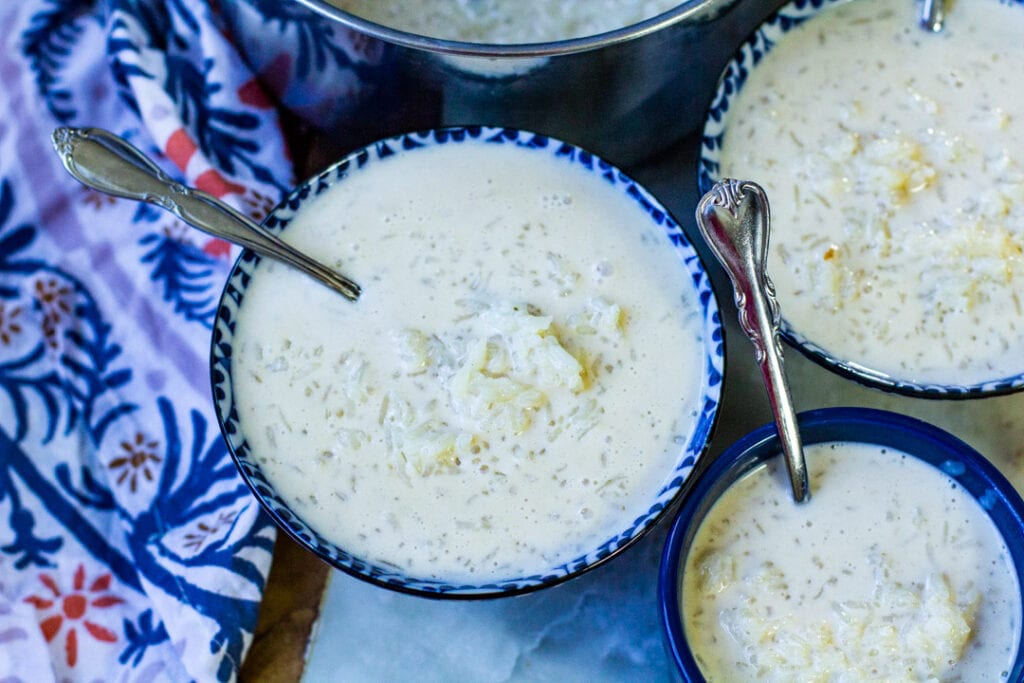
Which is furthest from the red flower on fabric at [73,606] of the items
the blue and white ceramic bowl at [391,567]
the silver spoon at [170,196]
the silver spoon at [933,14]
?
the silver spoon at [933,14]

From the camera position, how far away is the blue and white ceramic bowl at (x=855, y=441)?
994 mm

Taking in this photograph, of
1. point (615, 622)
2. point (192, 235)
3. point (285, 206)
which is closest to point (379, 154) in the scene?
point (285, 206)

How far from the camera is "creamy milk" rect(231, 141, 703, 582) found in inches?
40.6

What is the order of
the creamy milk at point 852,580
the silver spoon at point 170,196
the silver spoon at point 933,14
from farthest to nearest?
1. the silver spoon at point 933,14
2. the silver spoon at point 170,196
3. the creamy milk at point 852,580

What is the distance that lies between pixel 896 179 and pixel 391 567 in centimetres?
57

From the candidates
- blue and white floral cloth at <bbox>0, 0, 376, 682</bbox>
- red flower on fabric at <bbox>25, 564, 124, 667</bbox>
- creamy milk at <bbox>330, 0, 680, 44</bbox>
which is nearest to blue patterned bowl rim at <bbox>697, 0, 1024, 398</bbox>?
creamy milk at <bbox>330, 0, 680, 44</bbox>

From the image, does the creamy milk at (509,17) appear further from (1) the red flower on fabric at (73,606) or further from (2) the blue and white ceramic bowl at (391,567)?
(1) the red flower on fabric at (73,606)

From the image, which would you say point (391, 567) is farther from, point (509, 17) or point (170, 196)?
point (509, 17)

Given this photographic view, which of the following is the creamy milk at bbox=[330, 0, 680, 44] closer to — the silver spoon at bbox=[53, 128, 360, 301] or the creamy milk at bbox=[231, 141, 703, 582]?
the creamy milk at bbox=[231, 141, 703, 582]

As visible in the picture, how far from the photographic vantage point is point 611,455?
41.0 inches

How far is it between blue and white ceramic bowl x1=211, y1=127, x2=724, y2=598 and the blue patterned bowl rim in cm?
7

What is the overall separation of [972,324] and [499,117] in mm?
472

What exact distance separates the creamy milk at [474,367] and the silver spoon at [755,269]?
0.08 metres

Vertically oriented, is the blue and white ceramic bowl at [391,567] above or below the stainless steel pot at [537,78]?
below
